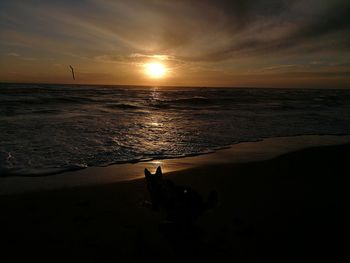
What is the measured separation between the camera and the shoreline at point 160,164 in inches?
195

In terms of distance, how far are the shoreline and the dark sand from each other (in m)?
0.38

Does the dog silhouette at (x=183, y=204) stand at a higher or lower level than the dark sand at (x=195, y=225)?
higher

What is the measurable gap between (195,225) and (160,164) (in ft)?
11.8

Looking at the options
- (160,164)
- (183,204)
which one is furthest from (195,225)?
(160,164)

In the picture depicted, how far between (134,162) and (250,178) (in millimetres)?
2672

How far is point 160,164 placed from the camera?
653cm

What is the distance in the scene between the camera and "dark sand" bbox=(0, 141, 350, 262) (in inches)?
114

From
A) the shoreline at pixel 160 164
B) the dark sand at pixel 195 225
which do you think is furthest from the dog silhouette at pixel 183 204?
the shoreline at pixel 160 164

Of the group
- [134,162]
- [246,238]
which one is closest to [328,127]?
[134,162]

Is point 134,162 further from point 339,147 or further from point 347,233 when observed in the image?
point 339,147

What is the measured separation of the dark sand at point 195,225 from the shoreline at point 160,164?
1.26ft

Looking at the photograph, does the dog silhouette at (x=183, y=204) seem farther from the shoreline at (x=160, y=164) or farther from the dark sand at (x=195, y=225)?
the shoreline at (x=160, y=164)

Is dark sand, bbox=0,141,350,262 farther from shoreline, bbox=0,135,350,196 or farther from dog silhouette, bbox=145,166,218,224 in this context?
shoreline, bbox=0,135,350,196

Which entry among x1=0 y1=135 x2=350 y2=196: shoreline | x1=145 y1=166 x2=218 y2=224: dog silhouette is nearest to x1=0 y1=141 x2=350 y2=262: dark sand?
x1=145 y1=166 x2=218 y2=224: dog silhouette
